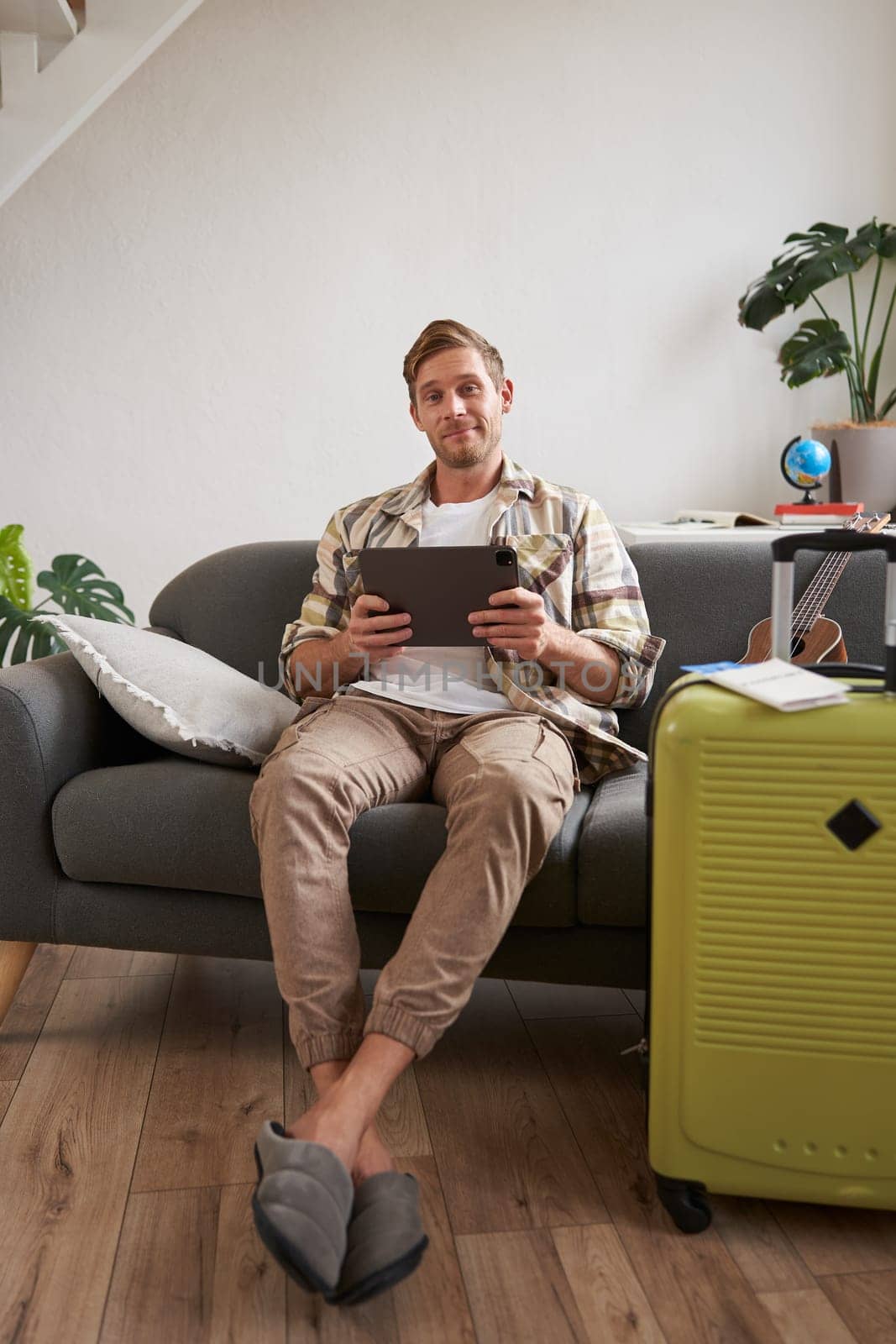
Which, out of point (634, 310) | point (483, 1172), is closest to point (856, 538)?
point (483, 1172)

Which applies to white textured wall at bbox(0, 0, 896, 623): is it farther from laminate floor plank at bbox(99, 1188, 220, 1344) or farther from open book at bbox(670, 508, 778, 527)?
laminate floor plank at bbox(99, 1188, 220, 1344)

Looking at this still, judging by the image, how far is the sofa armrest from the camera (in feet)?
5.82

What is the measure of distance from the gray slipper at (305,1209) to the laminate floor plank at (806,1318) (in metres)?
0.45

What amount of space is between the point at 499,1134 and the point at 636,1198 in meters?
0.22

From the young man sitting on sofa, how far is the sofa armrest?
1.14ft

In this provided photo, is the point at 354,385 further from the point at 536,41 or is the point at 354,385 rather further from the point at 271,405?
the point at 536,41

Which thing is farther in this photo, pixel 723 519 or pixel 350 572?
pixel 723 519

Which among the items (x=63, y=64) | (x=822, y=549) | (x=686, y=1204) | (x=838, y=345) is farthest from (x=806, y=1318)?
(x=63, y=64)

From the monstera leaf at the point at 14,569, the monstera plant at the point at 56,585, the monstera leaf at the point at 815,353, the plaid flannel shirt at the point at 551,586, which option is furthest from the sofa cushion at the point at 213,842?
the monstera leaf at the point at 815,353

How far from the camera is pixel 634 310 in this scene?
311 centimetres

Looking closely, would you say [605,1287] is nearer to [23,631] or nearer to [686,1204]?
[686,1204]

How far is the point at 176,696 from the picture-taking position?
1883mm

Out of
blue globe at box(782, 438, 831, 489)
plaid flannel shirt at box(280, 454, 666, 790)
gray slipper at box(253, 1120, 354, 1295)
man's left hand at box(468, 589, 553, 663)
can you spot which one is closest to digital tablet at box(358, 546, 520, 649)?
man's left hand at box(468, 589, 553, 663)

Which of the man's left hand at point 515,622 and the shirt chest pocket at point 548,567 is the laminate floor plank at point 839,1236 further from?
the shirt chest pocket at point 548,567
